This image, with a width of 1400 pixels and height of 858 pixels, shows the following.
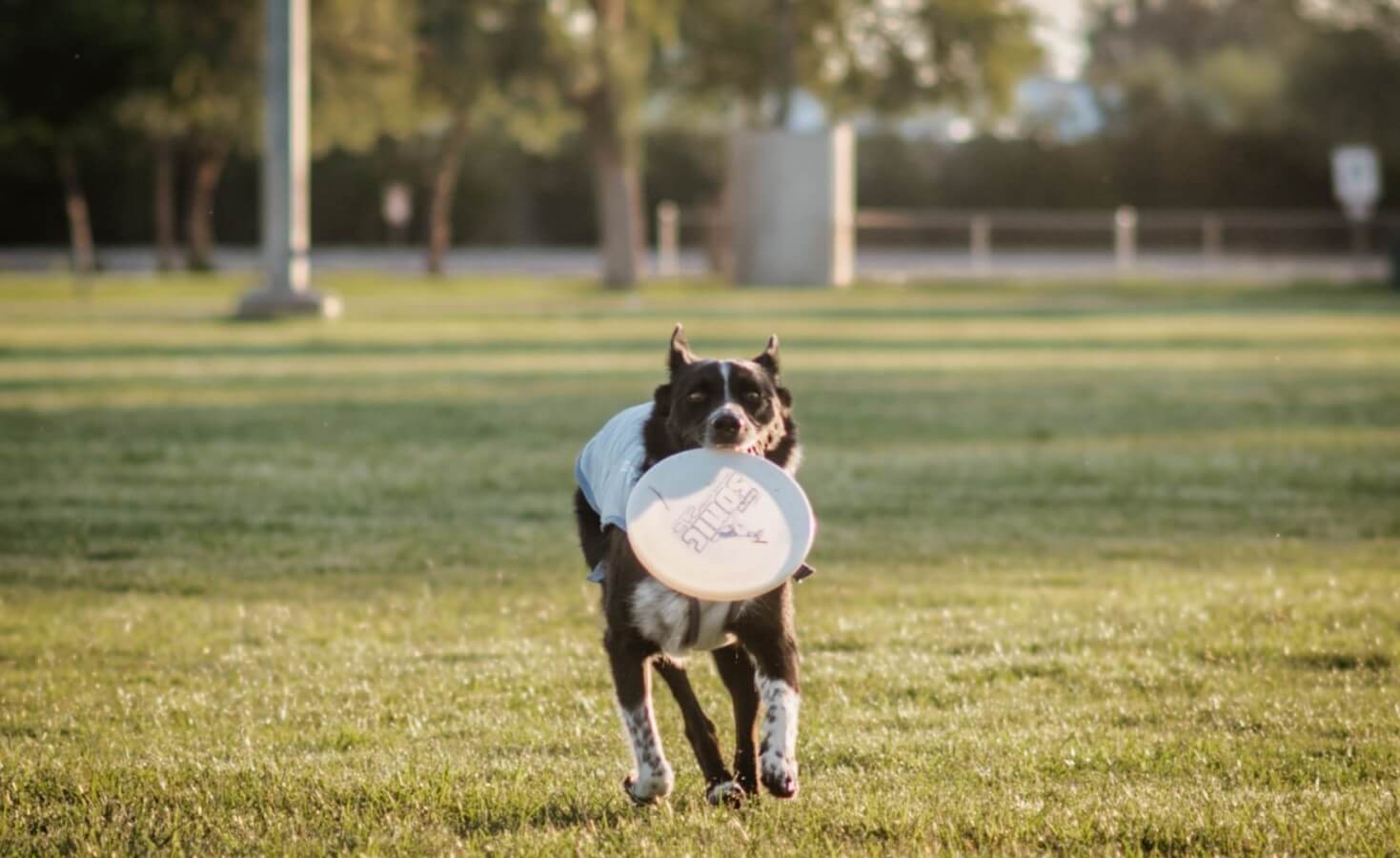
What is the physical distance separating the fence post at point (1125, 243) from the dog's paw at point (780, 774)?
42.7 meters

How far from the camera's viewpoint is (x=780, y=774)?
5363 millimetres

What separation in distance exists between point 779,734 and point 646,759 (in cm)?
36

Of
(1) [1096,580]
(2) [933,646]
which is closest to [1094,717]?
(2) [933,646]

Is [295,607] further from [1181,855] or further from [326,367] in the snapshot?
[326,367]

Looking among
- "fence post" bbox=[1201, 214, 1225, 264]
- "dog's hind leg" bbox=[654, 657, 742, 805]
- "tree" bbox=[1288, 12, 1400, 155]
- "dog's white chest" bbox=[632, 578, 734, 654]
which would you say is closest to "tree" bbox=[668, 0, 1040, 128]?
"fence post" bbox=[1201, 214, 1225, 264]

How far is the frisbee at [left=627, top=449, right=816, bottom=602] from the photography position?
5297mm

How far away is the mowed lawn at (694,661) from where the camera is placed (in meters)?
5.43

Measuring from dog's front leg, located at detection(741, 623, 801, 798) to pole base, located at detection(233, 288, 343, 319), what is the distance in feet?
80.2

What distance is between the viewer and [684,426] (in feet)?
19.3

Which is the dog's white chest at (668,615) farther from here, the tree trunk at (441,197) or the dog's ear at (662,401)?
the tree trunk at (441,197)

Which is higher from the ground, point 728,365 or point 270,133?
point 270,133

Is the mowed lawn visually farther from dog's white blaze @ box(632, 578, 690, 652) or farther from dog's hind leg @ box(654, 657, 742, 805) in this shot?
dog's white blaze @ box(632, 578, 690, 652)

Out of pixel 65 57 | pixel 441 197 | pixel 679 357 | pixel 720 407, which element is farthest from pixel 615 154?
pixel 720 407

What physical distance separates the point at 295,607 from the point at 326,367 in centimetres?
1268
